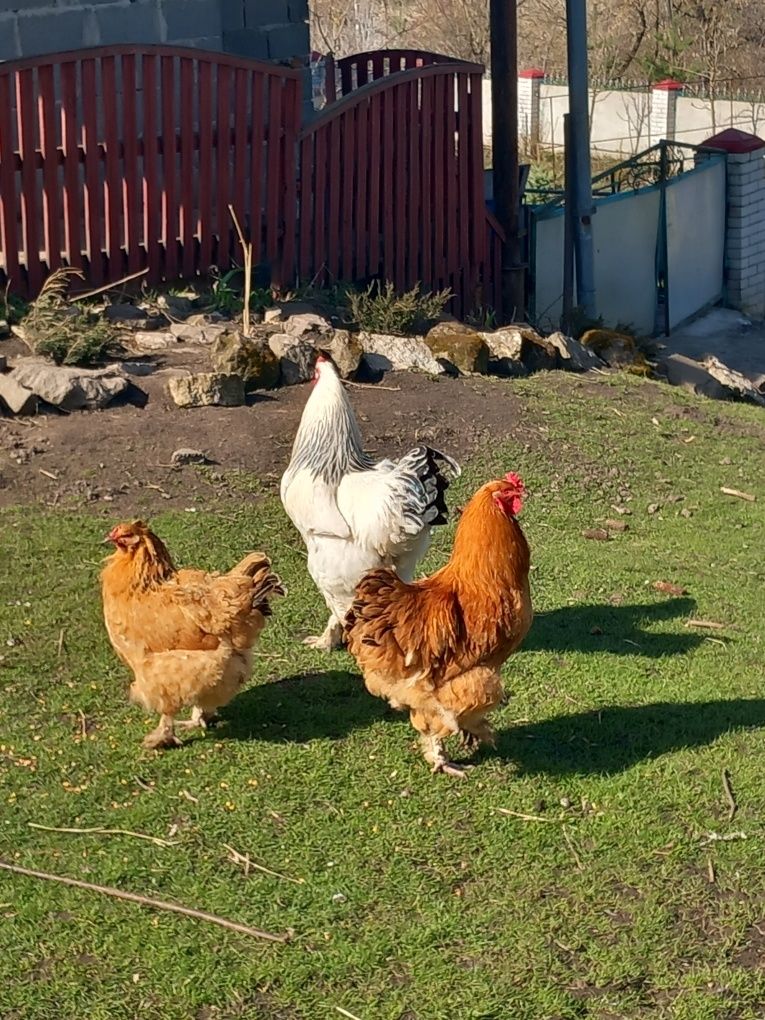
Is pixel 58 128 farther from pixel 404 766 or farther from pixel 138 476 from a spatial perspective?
pixel 404 766

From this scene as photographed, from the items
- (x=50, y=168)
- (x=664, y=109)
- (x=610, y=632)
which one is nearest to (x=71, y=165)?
(x=50, y=168)

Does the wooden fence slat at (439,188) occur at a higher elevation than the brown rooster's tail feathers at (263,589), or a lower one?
higher

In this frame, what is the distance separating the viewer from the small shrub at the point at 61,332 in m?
9.55

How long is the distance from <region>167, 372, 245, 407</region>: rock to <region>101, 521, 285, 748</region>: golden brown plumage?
372 cm

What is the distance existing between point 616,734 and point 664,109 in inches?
912

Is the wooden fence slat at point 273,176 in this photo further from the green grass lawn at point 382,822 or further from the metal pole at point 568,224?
the green grass lawn at point 382,822

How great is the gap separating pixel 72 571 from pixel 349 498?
72.8 inches

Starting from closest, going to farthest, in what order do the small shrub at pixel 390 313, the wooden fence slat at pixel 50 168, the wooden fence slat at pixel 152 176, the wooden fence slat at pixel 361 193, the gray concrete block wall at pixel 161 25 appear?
the wooden fence slat at pixel 50 168, the wooden fence slat at pixel 152 176, the gray concrete block wall at pixel 161 25, the small shrub at pixel 390 313, the wooden fence slat at pixel 361 193

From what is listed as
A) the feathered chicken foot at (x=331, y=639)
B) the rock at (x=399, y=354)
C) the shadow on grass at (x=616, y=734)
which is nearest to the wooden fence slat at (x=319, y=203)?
the rock at (x=399, y=354)

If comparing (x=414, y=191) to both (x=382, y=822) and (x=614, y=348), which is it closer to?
(x=614, y=348)

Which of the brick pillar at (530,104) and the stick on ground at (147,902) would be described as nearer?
the stick on ground at (147,902)

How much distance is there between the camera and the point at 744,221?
1853cm

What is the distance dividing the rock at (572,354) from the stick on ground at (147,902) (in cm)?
825

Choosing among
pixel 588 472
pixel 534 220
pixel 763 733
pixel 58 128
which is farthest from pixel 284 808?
pixel 534 220
